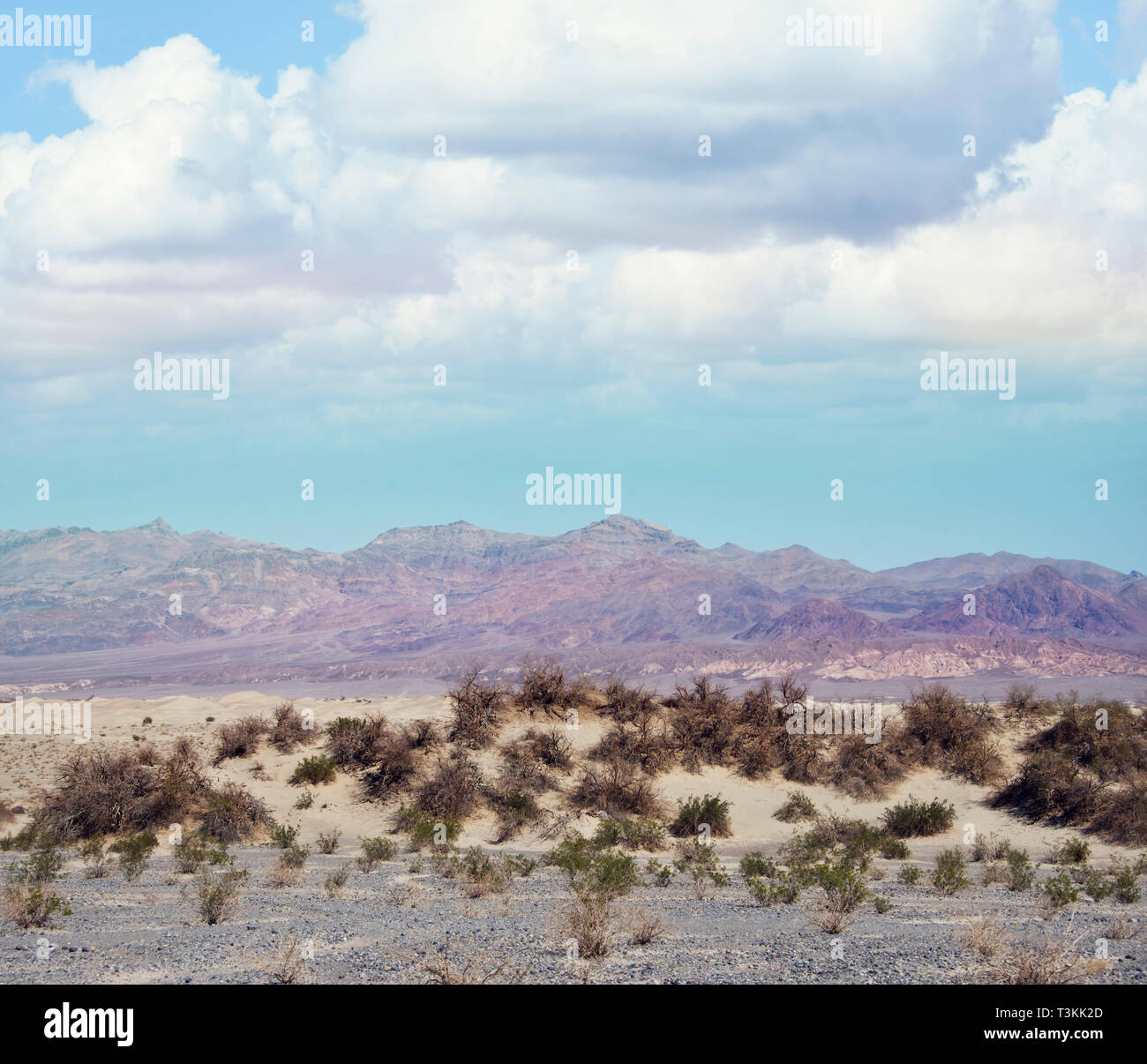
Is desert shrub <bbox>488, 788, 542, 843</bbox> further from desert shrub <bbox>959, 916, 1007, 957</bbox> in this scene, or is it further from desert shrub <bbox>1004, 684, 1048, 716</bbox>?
desert shrub <bbox>1004, 684, 1048, 716</bbox>

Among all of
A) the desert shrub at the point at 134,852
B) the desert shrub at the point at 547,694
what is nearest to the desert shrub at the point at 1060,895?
the desert shrub at the point at 134,852

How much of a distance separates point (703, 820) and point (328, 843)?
29.4ft

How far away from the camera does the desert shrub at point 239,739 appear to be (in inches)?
1064

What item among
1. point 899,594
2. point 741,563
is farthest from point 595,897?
point 741,563

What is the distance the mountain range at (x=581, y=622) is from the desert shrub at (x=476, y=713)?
72743 millimetres

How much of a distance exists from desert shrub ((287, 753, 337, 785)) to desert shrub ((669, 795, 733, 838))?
9293mm

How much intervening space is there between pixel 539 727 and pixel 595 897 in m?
15.0

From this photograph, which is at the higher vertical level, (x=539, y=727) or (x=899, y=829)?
(x=539, y=727)

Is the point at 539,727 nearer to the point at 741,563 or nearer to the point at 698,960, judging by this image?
the point at 698,960

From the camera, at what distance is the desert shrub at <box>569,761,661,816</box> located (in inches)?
940

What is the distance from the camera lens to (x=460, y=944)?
1134cm

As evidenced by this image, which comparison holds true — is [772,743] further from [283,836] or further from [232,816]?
[232,816]

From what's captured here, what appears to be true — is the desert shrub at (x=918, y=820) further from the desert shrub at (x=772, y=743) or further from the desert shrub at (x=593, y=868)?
the desert shrub at (x=593, y=868)

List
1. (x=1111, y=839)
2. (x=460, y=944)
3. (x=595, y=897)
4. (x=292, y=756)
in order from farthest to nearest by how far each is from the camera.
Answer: (x=292, y=756) → (x=1111, y=839) → (x=595, y=897) → (x=460, y=944)
